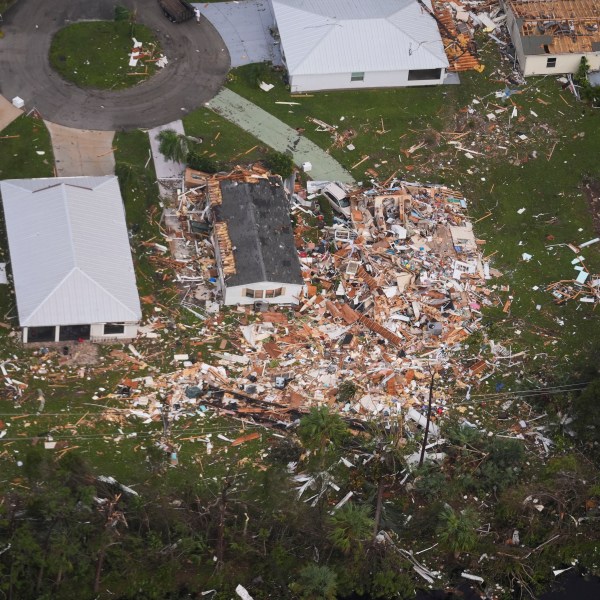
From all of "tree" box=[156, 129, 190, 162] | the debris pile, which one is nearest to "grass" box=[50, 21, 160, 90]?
"tree" box=[156, 129, 190, 162]

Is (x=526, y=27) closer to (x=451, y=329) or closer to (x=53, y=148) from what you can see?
(x=451, y=329)

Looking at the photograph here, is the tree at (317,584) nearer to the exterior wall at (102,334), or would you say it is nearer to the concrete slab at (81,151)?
the exterior wall at (102,334)

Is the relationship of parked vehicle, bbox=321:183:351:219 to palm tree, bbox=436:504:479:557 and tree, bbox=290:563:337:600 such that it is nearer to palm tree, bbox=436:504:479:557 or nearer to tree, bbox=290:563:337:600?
palm tree, bbox=436:504:479:557

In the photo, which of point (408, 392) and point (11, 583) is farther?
point (408, 392)

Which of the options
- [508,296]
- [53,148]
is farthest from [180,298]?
[508,296]

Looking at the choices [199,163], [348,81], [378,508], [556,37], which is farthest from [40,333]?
[556,37]
